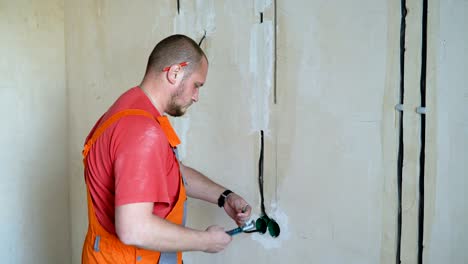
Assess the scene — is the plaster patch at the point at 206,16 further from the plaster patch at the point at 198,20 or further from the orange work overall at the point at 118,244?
the orange work overall at the point at 118,244

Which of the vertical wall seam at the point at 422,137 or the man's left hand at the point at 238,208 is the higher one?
the vertical wall seam at the point at 422,137

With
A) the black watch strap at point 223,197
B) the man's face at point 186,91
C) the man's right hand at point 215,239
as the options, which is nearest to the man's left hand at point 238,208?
the black watch strap at point 223,197

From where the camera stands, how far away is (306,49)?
1.55 metres

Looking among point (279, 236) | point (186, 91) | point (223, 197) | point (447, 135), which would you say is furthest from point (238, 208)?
point (447, 135)

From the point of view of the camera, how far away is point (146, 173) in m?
1.16

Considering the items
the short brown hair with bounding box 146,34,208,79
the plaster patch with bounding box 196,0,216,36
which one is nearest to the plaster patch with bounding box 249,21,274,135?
the plaster patch with bounding box 196,0,216,36

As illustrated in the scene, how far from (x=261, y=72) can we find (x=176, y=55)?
45 centimetres

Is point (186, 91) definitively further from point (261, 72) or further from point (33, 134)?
A: point (33, 134)

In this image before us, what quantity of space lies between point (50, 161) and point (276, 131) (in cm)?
163

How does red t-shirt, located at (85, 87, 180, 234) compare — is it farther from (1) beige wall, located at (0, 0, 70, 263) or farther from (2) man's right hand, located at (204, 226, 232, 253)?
(1) beige wall, located at (0, 0, 70, 263)

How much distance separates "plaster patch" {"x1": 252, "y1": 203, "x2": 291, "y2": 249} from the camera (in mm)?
1682

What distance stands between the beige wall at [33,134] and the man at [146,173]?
4.06ft

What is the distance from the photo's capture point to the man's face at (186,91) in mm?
1386

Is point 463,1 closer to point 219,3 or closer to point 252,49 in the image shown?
point 252,49
